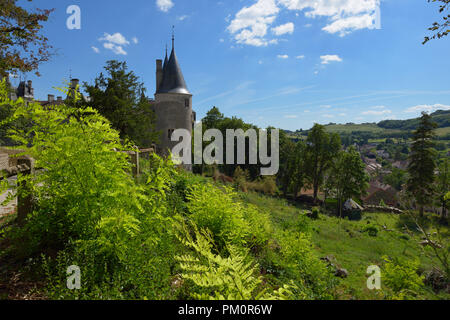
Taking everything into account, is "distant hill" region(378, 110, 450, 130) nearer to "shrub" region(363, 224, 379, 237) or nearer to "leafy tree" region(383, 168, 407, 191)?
"leafy tree" region(383, 168, 407, 191)

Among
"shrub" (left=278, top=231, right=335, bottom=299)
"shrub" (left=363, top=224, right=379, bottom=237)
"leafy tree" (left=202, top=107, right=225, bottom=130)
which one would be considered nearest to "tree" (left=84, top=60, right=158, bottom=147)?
"shrub" (left=278, top=231, right=335, bottom=299)

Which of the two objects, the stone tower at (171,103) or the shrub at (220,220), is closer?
the shrub at (220,220)

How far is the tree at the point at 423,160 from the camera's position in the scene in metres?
30.3

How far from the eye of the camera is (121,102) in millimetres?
16266

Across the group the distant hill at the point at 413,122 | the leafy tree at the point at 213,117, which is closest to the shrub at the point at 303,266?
the leafy tree at the point at 213,117

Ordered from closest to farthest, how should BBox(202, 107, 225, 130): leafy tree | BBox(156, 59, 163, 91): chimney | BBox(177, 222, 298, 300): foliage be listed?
BBox(177, 222, 298, 300): foliage, BBox(156, 59, 163, 91): chimney, BBox(202, 107, 225, 130): leafy tree

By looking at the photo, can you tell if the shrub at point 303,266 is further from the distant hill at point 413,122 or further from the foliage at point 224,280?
the distant hill at point 413,122

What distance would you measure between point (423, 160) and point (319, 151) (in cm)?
Result: 1215

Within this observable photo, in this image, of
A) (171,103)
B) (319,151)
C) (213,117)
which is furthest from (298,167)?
(171,103)

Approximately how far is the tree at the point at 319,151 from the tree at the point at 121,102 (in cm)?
2692

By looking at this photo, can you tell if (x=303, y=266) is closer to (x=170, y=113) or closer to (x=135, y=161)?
(x=135, y=161)

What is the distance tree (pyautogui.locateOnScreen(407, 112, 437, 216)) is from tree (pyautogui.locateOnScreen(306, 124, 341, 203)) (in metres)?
9.12

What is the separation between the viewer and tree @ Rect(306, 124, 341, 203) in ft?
121
